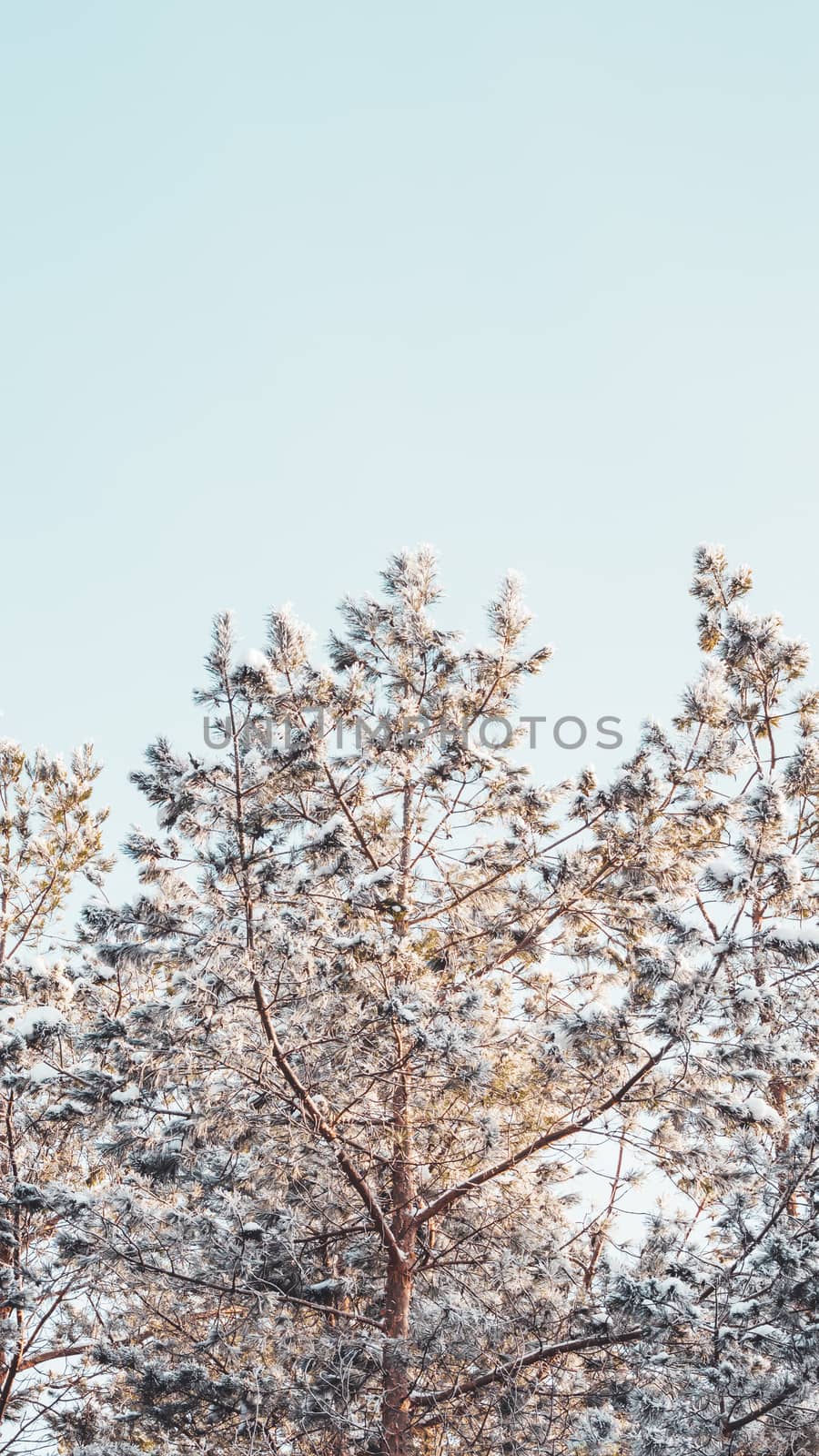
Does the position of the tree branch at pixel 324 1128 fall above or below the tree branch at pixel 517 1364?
above

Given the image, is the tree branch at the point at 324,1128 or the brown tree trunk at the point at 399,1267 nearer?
the tree branch at the point at 324,1128

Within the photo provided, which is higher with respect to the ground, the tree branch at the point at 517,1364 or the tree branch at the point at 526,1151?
the tree branch at the point at 526,1151

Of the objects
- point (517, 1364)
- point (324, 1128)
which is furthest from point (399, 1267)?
point (324, 1128)

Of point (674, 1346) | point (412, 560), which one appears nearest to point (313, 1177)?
point (674, 1346)

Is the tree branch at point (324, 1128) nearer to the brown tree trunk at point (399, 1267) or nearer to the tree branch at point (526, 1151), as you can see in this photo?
the brown tree trunk at point (399, 1267)

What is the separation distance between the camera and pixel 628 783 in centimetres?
539

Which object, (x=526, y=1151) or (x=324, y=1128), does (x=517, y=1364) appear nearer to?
(x=526, y=1151)

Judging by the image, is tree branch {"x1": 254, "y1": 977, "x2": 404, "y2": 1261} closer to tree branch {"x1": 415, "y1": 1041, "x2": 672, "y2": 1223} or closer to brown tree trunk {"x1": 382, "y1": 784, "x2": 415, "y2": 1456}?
brown tree trunk {"x1": 382, "y1": 784, "x2": 415, "y2": 1456}

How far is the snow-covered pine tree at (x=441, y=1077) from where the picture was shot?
451 cm

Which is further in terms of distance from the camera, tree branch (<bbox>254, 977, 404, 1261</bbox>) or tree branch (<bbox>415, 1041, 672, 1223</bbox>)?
tree branch (<bbox>415, 1041, 672, 1223</bbox>)

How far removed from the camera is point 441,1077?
16.4 ft

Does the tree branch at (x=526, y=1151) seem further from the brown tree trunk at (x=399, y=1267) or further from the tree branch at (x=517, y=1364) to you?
A: the tree branch at (x=517, y=1364)

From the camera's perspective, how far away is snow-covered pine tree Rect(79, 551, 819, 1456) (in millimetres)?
4508

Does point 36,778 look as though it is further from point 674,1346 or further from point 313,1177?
point 674,1346
